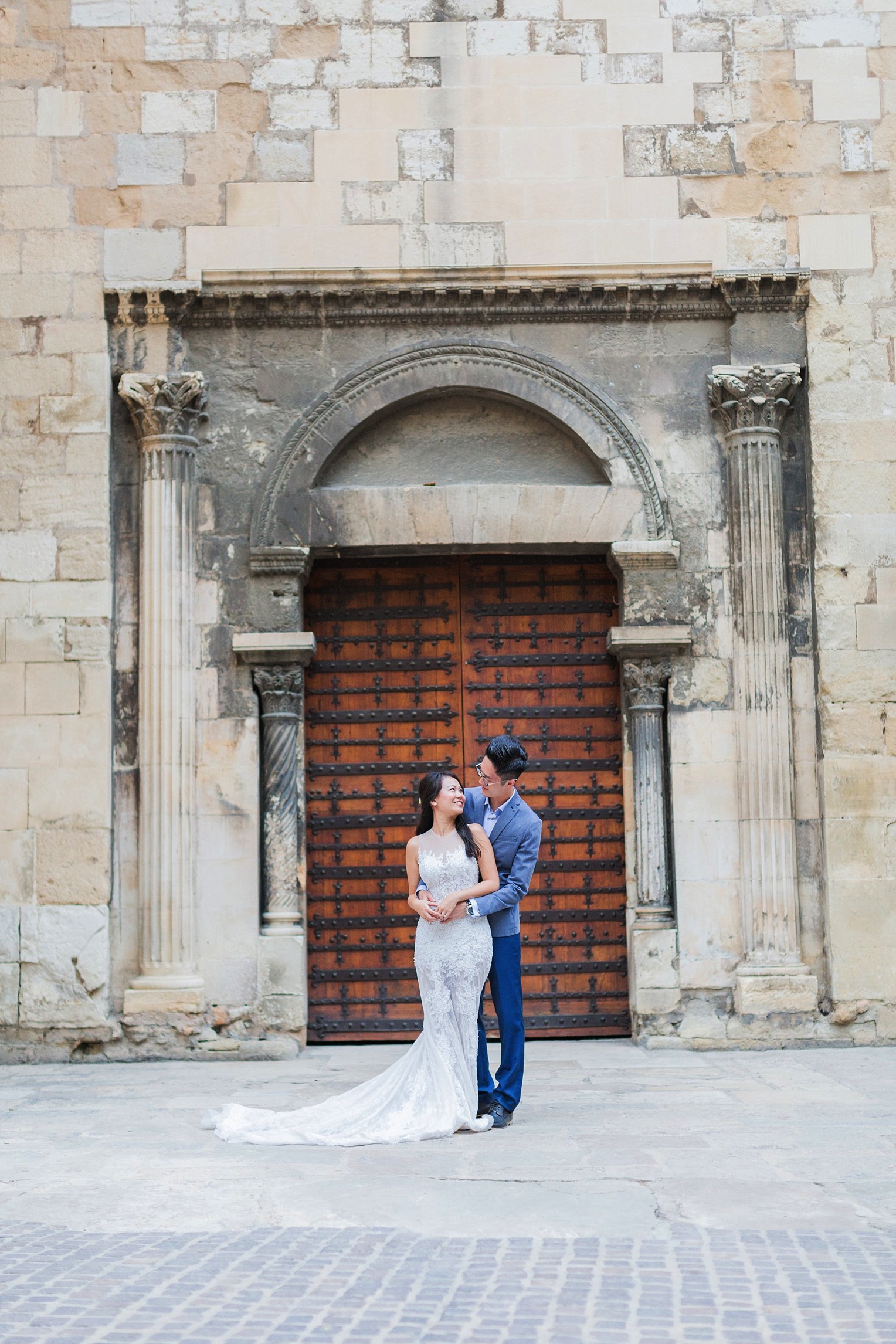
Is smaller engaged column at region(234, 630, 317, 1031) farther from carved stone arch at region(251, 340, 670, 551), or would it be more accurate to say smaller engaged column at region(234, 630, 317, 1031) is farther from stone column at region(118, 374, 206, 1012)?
carved stone arch at region(251, 340, 670, 551)

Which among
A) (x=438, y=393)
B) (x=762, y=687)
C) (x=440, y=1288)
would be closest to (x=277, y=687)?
(x=438, y=393)

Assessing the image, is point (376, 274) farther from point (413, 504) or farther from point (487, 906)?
point (487, 906)

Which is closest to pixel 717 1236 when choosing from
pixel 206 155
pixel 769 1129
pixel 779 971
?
pixel 769 1129

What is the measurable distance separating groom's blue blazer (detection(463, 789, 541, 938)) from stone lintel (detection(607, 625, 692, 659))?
2.62 meters

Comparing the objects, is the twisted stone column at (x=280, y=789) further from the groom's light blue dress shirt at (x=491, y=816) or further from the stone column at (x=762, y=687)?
the stone column at (x=762, y=687)

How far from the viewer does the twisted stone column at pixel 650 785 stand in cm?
959

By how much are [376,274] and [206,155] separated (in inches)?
54.7

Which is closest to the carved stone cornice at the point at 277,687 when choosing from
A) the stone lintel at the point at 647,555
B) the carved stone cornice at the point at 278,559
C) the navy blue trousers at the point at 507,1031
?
the carved stone cornice at the point at 278,559

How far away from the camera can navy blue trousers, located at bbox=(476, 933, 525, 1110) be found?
6.83m

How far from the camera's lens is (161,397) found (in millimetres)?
9688

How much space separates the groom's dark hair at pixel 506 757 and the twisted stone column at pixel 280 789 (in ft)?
9.31

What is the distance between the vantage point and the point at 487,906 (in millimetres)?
6949

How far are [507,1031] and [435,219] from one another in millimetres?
5517

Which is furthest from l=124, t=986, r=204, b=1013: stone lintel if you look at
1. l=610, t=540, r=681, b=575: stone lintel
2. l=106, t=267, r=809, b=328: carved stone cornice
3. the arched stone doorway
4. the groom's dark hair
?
l=106, t=267, r=809, b=328: carved stone cornice
